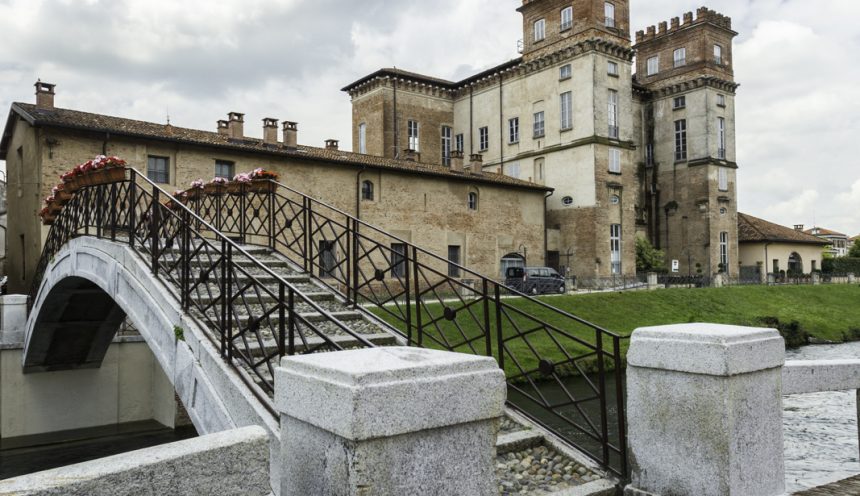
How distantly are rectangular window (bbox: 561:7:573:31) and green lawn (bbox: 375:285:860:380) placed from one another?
15361 mm

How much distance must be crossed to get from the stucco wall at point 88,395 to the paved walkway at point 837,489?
13.7 meters

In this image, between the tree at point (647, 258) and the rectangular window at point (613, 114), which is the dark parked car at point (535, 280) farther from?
the tree at point (647, 258)

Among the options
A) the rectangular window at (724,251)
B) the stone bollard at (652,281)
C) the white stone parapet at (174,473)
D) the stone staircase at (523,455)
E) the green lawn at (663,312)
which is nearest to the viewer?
the white stone parapet at (174,473)

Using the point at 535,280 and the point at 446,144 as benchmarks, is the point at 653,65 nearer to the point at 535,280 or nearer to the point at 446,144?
the point at 446,144

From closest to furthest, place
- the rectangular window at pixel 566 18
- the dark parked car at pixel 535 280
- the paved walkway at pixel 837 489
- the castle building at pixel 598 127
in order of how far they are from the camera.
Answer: the paved walkway at pixel 837 489 < the dark parked car at pixel 535 280 < the castle building at pixel 598 127 < the rectangular window at pixel 566 18

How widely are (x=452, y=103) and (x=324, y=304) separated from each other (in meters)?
35.7

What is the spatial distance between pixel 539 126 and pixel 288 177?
1731 centimetres

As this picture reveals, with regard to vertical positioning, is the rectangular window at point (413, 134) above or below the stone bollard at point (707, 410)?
above

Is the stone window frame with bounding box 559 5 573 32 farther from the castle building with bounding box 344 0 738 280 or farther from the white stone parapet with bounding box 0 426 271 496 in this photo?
the white stone parapet with bounding box 0 426 271 496

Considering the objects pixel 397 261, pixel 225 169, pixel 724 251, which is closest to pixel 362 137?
pixel 225 169

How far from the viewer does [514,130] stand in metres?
38.4

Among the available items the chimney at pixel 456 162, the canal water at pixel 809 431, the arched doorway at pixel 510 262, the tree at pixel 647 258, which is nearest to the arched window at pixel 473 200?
the chimney at pixel 456 162

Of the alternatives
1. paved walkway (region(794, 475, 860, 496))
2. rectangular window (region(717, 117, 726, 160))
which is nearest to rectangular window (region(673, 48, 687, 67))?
rectangular window (region(717, 117, 726, 160))

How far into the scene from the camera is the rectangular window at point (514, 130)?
38.1m
